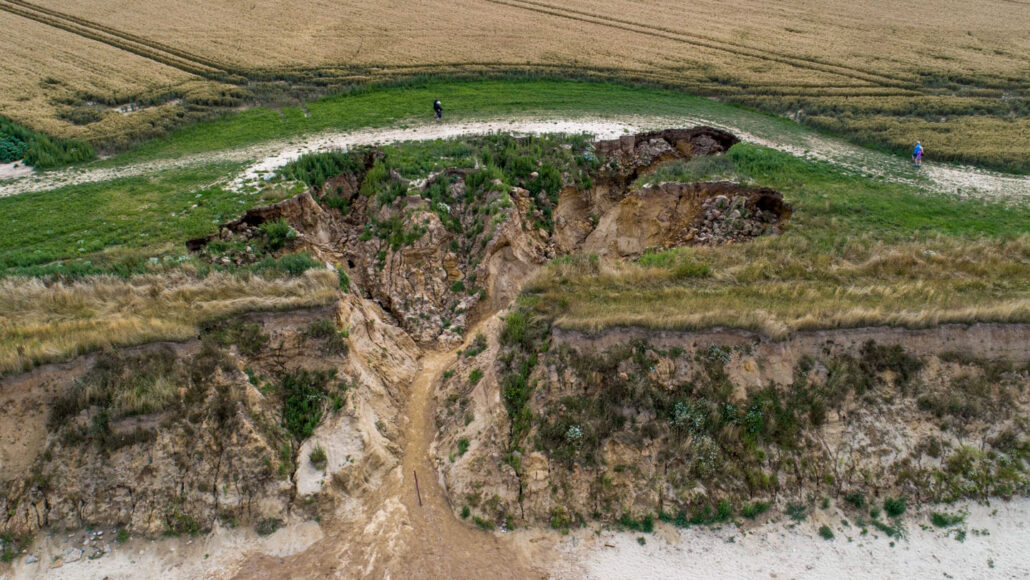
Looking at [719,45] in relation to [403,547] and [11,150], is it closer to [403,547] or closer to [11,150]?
[403,547]

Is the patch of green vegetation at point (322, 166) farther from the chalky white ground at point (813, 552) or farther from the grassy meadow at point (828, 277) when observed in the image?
the chalky white ground at point (813, 552)

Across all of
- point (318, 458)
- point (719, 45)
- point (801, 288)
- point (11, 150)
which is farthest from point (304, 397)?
point (719, 45)

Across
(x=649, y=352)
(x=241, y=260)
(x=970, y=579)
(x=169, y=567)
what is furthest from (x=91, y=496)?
(x=970, y=579)

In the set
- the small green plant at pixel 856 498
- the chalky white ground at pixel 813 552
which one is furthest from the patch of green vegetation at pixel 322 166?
the small green plant at pixel 856 498

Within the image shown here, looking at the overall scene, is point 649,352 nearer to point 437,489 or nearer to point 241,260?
point 437,489

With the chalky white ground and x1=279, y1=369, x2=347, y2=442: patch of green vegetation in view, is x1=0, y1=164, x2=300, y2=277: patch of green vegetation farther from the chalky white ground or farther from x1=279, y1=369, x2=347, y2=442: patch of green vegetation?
the chalky white ground

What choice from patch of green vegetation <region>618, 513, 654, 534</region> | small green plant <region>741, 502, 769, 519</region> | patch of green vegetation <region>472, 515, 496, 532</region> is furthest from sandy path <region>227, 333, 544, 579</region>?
small green plant <region>741, 502, 769, 519</region>
